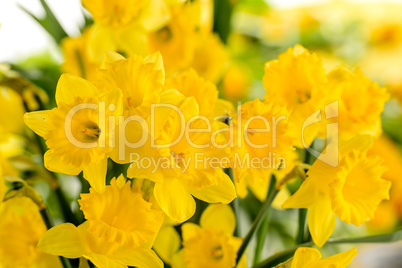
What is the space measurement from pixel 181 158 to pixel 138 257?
101 millimetres

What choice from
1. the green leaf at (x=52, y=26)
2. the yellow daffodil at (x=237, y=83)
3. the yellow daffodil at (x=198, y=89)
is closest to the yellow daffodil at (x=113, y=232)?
the yellow daffodil at (x=198, y=89)

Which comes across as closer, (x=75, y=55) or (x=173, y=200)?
(x=173, y=200)

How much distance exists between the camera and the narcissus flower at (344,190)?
44cm

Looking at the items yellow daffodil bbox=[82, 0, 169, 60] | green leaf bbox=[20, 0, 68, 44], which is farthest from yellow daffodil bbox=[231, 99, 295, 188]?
Result: green leaf bbox=[20, 0, 68, 44]

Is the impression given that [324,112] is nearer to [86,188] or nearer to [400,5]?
[86,188]

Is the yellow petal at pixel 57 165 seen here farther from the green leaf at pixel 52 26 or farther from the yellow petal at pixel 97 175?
the green leaf at pixel 52 26

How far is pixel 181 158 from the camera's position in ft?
1.35

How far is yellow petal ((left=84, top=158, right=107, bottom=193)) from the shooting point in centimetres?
39

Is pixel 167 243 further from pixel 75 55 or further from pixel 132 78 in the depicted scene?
pixel 75 55

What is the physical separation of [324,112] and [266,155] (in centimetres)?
11

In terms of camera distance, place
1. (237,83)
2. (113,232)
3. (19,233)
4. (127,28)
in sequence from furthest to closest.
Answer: (237,83), (127,28), (19,233), (113,232)

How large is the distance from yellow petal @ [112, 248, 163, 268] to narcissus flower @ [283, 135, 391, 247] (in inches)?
5.8

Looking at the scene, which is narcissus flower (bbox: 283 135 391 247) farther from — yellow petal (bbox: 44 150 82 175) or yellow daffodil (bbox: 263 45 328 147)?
yellow petal (bbox: 44 150 82 175)

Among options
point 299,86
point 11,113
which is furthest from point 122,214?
point 11,113
